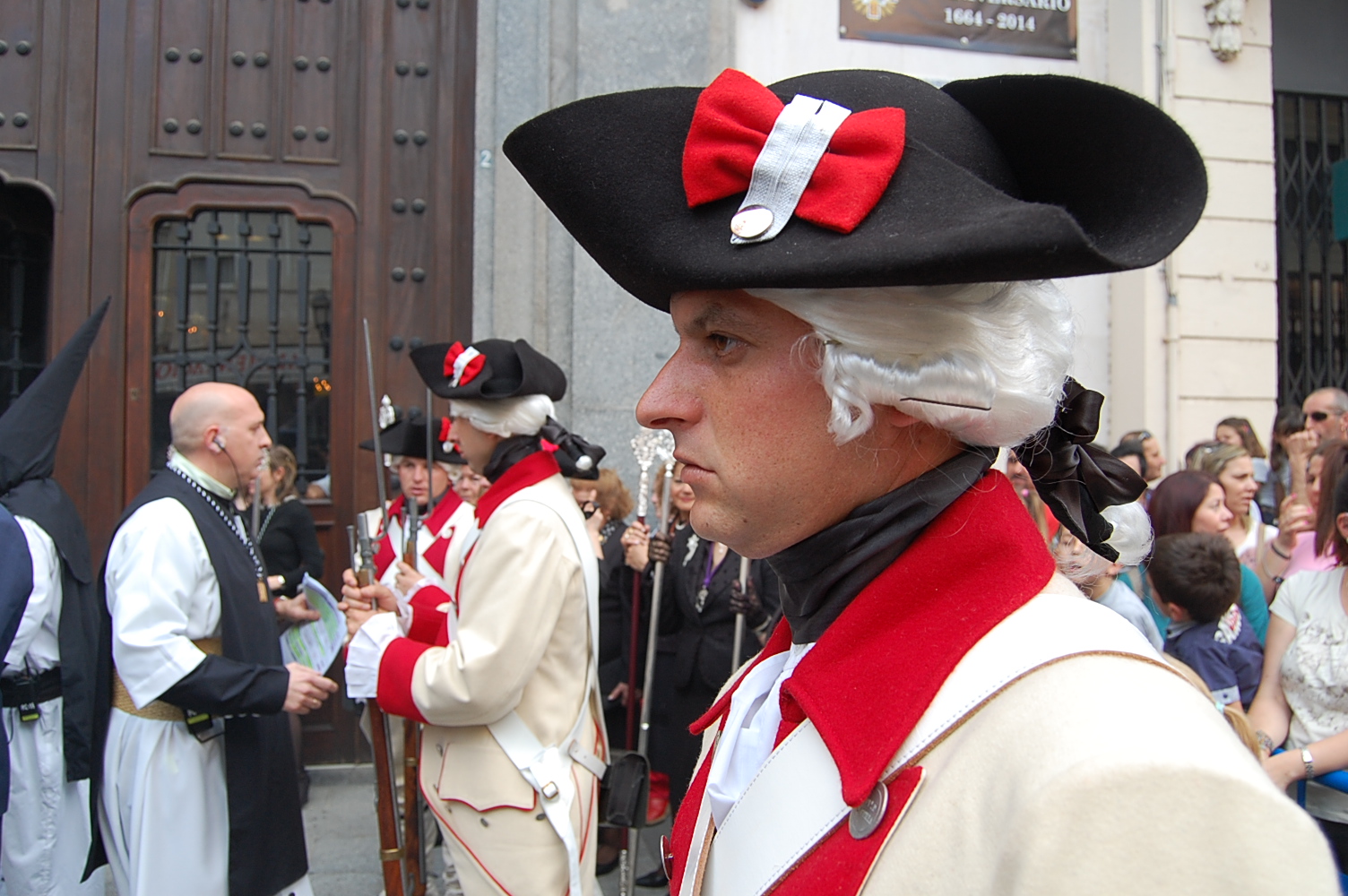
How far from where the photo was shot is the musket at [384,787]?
11.7 feet

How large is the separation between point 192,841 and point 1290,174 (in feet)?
25.0

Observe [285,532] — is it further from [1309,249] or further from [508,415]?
[1309,249]

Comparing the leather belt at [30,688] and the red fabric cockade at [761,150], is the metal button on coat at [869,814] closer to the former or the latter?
the red fabric cockade at [761,150]

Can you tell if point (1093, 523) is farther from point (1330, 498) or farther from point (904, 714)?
point (1330, 498)

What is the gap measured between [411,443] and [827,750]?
4.48 metres

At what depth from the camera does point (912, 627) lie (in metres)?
1.10

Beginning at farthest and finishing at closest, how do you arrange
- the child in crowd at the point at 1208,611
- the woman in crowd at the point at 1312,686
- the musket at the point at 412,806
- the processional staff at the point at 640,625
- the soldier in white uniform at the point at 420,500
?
the soldier in white uniform at the point at 420,500, the processional staff at the point at 640,625, the musket at the point at 412,806, the child in crowd at the point at 1208,611, the woman in crowd at the point at 1312,686

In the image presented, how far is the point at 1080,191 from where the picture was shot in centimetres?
117

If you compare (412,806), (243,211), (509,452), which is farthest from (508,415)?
(243,211)

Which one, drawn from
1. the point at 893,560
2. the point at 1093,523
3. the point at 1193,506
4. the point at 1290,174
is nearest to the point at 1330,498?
the point at 1193,506

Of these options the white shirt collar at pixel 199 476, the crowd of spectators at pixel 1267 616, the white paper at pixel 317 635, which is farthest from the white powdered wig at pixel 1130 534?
the white paper at pixel 317 635

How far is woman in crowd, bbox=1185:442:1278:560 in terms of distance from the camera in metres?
4.72

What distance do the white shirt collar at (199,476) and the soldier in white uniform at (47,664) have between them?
1.64ft

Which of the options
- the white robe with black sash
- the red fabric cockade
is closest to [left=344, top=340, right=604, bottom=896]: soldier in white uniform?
the white robe with black sash
